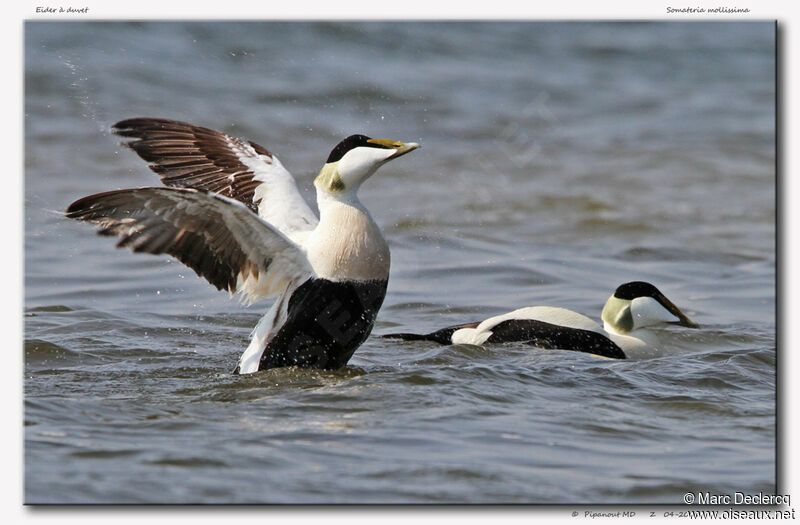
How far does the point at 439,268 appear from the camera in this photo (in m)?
7.81

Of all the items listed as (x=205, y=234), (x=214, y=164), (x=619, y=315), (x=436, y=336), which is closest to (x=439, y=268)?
(x=619, y=315)

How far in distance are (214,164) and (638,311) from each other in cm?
250

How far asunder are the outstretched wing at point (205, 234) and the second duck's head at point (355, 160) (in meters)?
0.35

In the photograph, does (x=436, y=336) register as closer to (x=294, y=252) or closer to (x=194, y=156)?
(x=294, y=252)

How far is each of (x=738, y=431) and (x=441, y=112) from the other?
7.60m

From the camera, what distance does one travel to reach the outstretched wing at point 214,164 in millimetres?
5449

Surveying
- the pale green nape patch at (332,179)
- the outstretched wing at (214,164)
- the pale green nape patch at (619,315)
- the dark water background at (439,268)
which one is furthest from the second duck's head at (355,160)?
the pale green nape patch at (619,315)

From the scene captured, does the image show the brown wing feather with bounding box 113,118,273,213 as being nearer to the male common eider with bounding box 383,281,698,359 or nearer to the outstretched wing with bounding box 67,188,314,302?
the outstretched wing with bounding box 67,188,314,302

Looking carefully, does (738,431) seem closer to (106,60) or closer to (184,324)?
(184,324)

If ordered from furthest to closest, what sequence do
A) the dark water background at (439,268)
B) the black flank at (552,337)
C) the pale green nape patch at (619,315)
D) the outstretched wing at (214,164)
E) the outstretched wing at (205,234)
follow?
the pale green nape patch at (619,315)
the black flank at (552,337)
the outstretched wing at (214,164)
the outstretched wing at (205,234)
the dark water background at (439,268)

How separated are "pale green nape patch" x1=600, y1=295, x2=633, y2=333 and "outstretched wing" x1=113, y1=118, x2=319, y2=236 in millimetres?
2010

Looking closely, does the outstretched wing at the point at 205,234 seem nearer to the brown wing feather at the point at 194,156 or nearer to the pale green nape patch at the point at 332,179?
the pale green nape patch at the point at 332,179

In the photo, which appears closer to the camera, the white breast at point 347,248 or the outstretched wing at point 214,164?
the white breast at point 347,248
